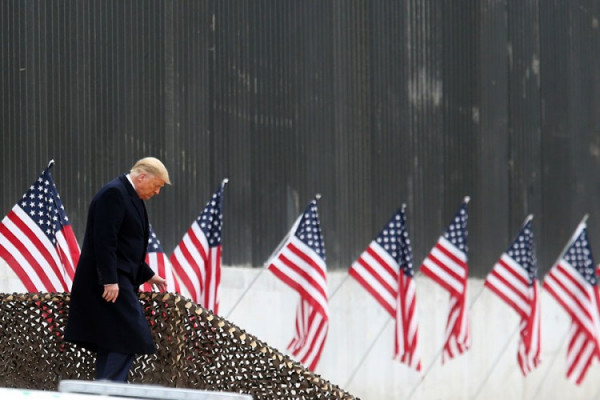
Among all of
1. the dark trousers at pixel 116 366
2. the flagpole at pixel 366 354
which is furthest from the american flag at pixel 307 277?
the dark trousers at pixel 116 366

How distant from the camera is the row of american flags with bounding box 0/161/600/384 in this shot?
12.6 metres

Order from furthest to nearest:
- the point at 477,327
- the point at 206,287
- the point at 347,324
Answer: the point at 477,327 → the point at 347,324 → the point at 206,287

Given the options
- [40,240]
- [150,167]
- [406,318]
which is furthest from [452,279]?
[150,167]

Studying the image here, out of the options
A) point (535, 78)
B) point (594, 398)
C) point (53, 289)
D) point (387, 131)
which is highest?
point (535, 78)

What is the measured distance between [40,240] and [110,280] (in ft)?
13.8

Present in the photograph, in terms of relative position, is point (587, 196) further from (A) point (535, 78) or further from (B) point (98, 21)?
(B) point (98, 21)

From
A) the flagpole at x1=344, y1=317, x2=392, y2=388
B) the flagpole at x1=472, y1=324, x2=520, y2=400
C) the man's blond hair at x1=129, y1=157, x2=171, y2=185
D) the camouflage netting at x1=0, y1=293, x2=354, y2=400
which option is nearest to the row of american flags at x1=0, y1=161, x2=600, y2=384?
the flagpole at x1=344, y1=317, x2=392, y2=388

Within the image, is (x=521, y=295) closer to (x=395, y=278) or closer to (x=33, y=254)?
(x=395, y=278)

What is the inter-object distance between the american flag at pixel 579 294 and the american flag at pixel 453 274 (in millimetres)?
1751

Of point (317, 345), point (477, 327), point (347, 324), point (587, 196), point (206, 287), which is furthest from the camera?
point (587, 196)

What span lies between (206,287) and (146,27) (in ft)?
9.01

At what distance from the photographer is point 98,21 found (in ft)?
47.2

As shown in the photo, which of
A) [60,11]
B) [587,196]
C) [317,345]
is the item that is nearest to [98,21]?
[60,11]

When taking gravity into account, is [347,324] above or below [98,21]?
below
